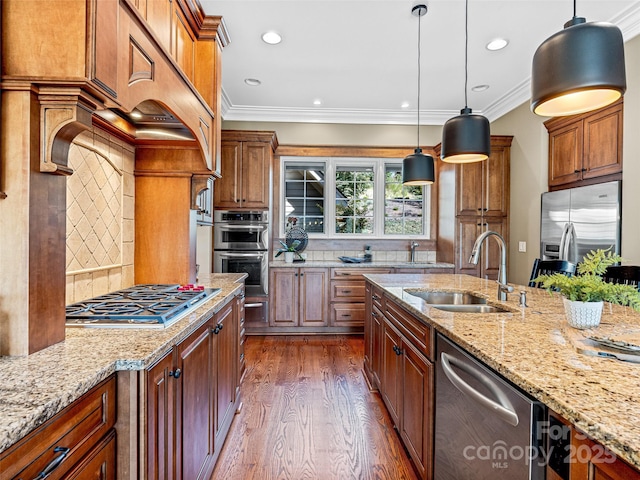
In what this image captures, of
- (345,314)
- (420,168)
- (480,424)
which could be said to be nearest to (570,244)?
(420,168)

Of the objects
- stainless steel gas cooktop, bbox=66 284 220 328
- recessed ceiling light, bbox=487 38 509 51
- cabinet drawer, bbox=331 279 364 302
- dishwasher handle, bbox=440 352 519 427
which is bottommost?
cabinet drawer, bbox=331 279 364 302

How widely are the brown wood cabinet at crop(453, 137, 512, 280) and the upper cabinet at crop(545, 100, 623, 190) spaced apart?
Result: 0.75 m

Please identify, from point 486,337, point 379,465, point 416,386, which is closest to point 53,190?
point 486,337

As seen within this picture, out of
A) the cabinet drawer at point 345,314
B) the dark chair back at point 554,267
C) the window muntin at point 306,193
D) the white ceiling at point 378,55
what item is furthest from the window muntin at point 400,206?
the dark chair back at point 554,267

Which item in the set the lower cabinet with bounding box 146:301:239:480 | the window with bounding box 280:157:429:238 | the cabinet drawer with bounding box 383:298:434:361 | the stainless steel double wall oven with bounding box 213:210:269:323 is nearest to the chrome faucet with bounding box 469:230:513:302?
the cabinet drawer with bounding box 383:298:434:361

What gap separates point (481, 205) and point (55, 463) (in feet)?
15.1

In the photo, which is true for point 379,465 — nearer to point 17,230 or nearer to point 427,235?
point 17,230

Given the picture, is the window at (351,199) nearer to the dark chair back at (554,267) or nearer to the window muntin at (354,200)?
the window muntin at (354,200)

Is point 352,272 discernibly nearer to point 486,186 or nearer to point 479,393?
point 486,186

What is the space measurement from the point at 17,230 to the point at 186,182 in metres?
1.26

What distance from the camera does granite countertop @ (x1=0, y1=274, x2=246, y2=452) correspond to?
0.67m

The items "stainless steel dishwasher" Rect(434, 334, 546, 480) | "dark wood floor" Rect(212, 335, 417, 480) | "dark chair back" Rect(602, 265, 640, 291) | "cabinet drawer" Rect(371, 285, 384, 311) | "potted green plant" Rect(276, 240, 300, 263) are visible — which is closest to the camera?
"stainless steel dishwasher" Rect(434, 334, 546, 480)

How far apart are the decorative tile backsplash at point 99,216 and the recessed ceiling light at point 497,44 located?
3.06m

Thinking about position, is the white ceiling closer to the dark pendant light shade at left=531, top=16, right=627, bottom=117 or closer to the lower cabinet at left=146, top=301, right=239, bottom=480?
the dark pendant light shade at left=531, top=16, right=627, bottom=117
